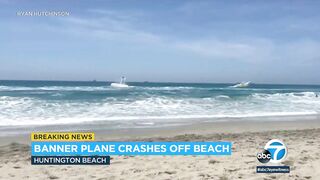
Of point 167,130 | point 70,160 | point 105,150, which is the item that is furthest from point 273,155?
point 167,130

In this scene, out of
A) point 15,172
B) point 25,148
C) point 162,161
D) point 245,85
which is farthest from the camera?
point 245,85

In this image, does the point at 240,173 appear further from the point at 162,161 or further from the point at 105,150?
the point at 105,150

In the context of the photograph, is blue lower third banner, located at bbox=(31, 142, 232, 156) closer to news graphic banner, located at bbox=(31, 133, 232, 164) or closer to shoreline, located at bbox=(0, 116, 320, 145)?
news graphic banner, located at bbox=(31, 133, 232, 164)

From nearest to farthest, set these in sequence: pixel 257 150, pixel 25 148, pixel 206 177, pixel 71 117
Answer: pixel 206 177 < pixel 257 150 < pixel 25 148 < pixel 71 117

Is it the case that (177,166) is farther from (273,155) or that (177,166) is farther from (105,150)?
(105,150)

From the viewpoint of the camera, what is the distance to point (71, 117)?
14195 mm

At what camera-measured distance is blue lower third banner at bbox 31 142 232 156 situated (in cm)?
726

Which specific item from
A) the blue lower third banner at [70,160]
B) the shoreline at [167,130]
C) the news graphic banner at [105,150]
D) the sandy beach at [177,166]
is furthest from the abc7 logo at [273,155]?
the shoreline at [167,130]

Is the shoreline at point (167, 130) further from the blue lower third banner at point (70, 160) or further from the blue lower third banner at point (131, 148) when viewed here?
the blue lower third banner at point (70, 160)

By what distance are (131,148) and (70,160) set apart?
1.71m

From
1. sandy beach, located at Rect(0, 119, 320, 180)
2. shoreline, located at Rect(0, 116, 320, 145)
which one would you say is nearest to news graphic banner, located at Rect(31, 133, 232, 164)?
sandy beach, located at Rect(0, 119, 320, 180)

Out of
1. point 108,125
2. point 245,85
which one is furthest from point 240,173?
point 245,85

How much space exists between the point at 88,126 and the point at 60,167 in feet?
19.0

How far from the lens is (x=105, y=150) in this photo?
7781mm
